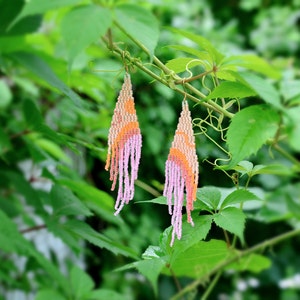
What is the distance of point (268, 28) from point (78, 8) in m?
2.94

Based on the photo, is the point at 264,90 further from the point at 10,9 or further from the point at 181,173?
the point at 10,9

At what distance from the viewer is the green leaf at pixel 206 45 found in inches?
24.6

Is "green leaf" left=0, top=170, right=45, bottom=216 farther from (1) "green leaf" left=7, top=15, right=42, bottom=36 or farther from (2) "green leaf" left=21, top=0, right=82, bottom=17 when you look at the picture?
(2) "green leaf" left=21, top=0, right=82, bottom=17

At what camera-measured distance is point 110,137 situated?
619mm

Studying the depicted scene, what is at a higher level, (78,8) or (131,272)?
(78,8)

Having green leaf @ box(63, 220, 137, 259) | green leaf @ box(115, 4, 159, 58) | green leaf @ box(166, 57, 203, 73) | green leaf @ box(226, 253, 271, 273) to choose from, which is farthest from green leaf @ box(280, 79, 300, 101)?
green leaf @ box(226, 253, 271, 273)

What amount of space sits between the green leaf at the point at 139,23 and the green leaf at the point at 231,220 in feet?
0.73

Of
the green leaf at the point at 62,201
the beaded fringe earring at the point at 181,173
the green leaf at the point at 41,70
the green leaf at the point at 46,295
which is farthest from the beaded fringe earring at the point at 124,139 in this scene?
the green leaf at the point at 46,295

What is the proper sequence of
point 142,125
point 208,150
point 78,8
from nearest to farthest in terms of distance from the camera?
point 78,8
point 208,150
point 142,125

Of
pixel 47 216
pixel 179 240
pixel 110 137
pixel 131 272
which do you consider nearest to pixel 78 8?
pixel 110 137

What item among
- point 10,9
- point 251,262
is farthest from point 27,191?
point 251,262

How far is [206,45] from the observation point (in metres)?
0.65

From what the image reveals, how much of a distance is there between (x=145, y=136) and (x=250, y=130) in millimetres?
1802

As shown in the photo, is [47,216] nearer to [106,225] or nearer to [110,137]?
[110,137]
